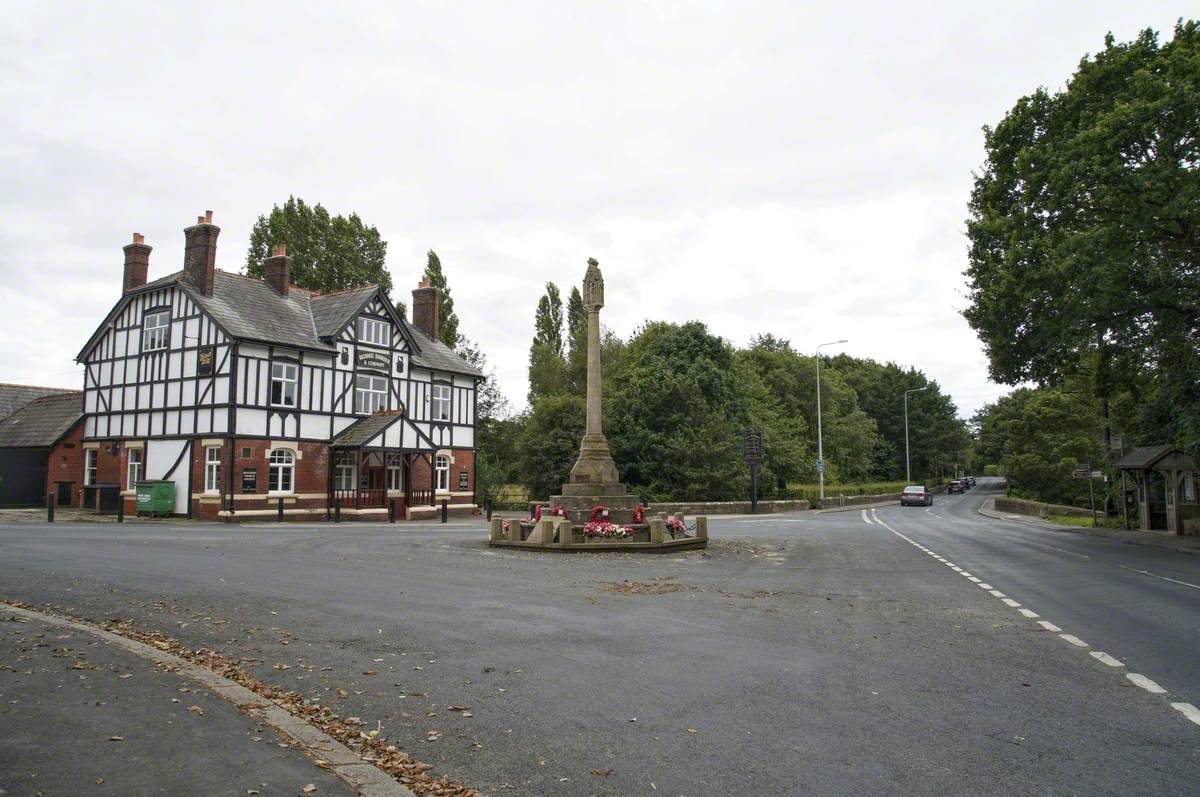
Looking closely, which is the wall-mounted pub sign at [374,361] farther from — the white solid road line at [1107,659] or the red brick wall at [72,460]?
the white solid road line at [1107,659]

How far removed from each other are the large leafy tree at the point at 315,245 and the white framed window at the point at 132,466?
19056mm

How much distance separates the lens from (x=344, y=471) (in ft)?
122

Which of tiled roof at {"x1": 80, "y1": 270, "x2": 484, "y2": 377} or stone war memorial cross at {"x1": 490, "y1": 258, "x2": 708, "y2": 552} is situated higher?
tiled roof at {"x1": 80, "y1": 270, "x2": 484, "y2": 377}

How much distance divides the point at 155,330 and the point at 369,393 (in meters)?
9.22

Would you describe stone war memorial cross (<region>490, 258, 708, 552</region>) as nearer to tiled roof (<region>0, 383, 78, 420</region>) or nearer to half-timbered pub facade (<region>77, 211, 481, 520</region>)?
half-timbered pub facade (<region>77, 211, 481, 520</region>)

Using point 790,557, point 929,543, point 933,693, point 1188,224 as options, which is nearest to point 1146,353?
point 1188,224

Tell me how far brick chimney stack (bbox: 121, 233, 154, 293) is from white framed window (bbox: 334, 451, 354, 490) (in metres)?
11.9

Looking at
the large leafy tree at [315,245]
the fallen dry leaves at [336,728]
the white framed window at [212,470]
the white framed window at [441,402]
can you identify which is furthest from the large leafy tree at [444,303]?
the fallen dry leaves at [336,728]

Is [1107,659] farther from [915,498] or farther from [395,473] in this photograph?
[915,498]

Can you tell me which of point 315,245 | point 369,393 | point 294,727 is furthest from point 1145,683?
point 315,245

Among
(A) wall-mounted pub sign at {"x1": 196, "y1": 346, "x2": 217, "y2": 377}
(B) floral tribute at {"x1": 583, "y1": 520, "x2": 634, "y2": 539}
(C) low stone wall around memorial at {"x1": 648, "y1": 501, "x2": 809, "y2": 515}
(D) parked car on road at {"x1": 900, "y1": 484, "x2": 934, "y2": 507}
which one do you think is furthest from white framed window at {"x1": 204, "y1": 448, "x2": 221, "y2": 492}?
(D) parked car on road at {"x1": 900, "y1": 484, "x2": 934, "y2": 507}

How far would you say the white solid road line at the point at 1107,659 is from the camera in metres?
7.89

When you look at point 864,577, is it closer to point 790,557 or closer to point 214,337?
point 790,557

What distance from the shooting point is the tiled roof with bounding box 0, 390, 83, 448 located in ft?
134
